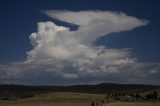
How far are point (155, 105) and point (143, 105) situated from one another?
2.91 metres

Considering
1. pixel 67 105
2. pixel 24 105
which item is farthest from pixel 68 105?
pixel 24 105

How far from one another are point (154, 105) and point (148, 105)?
143 centimetres

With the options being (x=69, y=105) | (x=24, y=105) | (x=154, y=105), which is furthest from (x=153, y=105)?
(x=24, y=105)

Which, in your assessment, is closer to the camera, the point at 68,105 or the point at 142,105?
the point at 142,105

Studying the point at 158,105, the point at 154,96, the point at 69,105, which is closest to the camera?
the point at 158,105

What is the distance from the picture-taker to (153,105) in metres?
87.8

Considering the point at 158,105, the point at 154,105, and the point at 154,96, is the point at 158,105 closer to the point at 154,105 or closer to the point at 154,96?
the point at 154,105

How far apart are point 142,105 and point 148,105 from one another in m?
1.56

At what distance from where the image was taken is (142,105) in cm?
8938

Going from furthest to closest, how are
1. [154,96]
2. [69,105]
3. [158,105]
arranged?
[154,96] < [69,105] < [158,105]

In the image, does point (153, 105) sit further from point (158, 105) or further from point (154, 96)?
point (154, 96)

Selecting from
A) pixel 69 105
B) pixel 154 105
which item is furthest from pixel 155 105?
pixel 69 105

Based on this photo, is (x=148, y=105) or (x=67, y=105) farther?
(x=67, y=105)

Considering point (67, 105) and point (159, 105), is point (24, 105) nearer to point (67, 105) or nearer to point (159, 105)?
point (67, 105)
